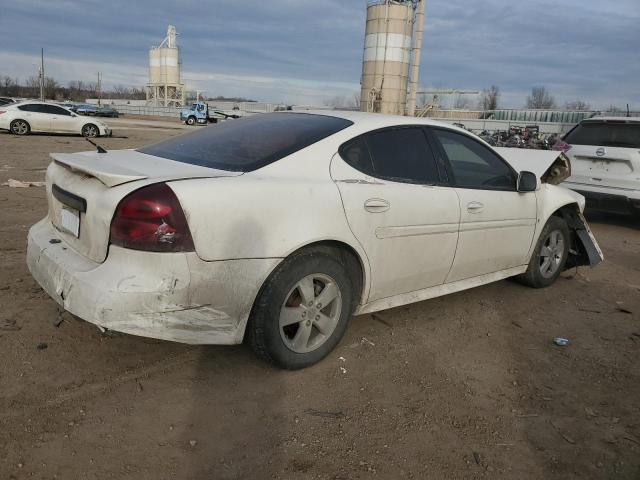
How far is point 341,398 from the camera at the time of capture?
2984 mm

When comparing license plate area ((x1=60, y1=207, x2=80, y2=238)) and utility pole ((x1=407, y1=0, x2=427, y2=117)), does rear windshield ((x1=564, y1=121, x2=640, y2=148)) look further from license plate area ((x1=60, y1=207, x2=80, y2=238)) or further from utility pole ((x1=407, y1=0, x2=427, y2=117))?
utility pole ((x1=407, y1=0, x2=427, y2=117))

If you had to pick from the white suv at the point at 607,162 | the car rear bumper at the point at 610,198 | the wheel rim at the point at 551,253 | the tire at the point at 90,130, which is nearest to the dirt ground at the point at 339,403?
the wheel rim at the point at 551,253

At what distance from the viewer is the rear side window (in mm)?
3389

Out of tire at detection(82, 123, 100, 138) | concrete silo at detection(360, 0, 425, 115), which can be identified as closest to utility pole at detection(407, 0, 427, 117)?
concrete silo at detection(360, 0, 425, 115)

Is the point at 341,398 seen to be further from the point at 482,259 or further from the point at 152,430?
the point at 482,259

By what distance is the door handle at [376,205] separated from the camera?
327 centimetres

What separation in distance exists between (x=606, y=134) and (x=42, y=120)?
62.6ft

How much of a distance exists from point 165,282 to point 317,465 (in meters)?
1.12

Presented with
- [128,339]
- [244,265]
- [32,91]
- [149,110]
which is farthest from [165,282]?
[32,91]

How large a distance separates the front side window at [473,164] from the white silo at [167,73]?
240 ft

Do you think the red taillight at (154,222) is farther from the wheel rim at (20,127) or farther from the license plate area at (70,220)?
the wheel rim at (20,127)

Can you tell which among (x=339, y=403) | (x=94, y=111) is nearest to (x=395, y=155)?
(x=339, y=403)

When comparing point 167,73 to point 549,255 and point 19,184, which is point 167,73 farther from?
point 549,255

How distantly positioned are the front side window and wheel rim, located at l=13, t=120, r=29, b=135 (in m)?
19.7
